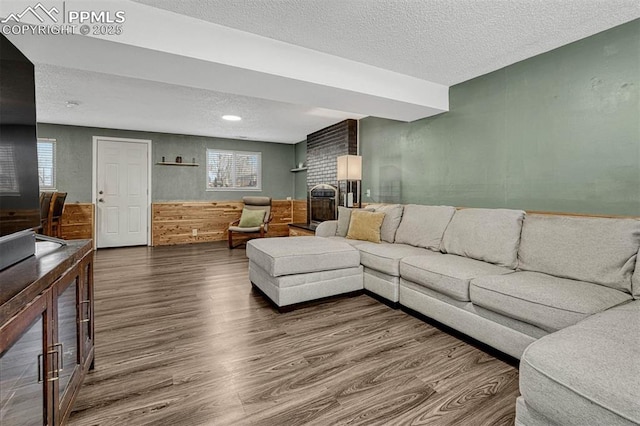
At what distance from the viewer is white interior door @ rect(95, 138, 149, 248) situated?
5676 mm

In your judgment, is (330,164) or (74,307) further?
(330,164)

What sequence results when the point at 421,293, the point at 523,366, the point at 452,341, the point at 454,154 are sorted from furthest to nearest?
1. the point at 454,154
2. the point at 421,293
3. the point at 452,341
4. the point at 523,366

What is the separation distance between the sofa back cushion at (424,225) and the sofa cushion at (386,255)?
99mm

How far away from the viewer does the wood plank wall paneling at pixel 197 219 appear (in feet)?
19.9

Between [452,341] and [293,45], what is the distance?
2.64 m

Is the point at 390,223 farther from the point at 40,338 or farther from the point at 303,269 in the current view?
the point at 40,338

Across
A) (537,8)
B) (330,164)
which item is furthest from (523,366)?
(330,164)

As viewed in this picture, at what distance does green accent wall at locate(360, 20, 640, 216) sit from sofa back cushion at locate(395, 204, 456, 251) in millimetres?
426

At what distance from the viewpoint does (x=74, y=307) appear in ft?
4.65

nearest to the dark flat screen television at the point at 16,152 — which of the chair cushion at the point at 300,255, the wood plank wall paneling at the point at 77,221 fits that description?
the chair cushion at the point at 300,255

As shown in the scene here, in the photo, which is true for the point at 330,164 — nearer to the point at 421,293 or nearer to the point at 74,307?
the point at 421,293

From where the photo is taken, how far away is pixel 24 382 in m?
1.00

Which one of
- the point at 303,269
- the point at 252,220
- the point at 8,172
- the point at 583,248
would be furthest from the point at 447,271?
the point at 252,220

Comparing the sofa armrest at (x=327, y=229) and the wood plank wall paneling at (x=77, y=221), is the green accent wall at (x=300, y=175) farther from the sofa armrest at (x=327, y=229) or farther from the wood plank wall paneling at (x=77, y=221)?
the wood plank wall paneling at (x=77, y=221)
